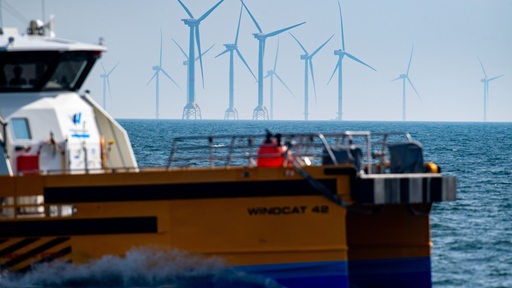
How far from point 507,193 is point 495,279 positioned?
1816 centimetres

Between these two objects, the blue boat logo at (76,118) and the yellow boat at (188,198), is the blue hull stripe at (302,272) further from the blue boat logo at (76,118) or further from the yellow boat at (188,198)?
the blue boat logo at (76,118)

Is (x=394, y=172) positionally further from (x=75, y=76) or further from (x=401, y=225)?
(x=75, y=76)

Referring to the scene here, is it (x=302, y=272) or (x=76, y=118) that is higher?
(x=76, y=118)

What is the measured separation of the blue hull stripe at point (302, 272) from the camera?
629 inches

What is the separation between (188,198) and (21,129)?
8.83 ft

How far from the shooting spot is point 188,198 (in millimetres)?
16047

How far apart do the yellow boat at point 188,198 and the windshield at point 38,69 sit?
14mm

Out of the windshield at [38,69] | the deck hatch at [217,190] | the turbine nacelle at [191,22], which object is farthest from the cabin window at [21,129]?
the turbine nacelle at [191,22]

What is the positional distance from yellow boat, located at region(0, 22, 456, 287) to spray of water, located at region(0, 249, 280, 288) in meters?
0.10

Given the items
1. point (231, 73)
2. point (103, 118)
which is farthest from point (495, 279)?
point (231, 73)

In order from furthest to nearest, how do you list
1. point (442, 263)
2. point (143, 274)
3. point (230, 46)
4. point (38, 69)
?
1. point (230, 46)
2. point (442, 263)
3. point (38, 69)
4. point (143, 274)

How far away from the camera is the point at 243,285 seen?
52.7 ft

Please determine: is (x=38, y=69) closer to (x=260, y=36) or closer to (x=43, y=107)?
(x=43, y=107)

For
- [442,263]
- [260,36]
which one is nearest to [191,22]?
[260,36]
